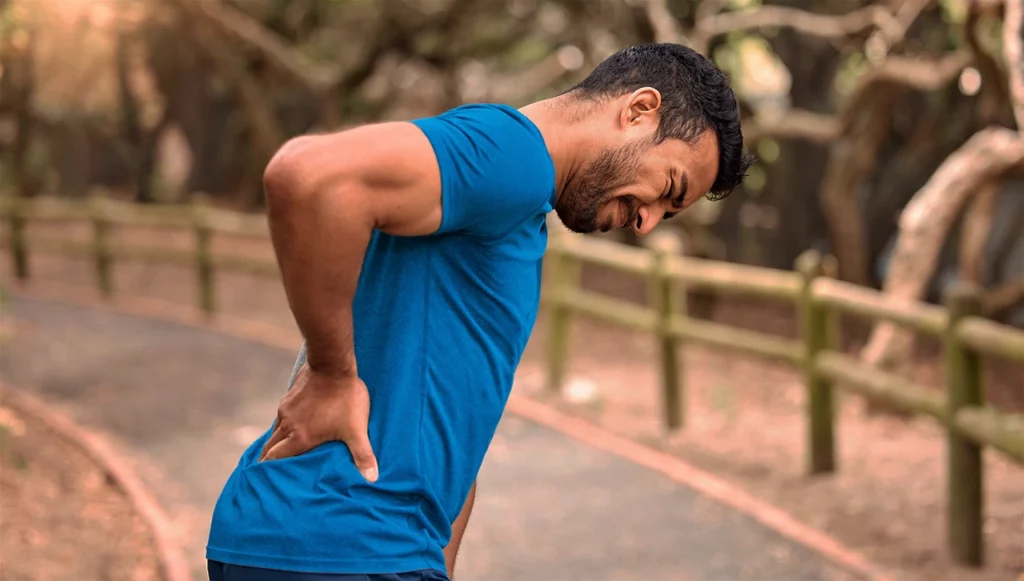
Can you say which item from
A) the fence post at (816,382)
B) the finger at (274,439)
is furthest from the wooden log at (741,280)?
the finger at (274,439)

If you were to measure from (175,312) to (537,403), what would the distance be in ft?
18.3

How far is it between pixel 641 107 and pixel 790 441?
22.8ft

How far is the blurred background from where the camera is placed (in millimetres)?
6008

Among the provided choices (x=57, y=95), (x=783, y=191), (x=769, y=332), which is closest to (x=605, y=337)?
(x=769, y=332)

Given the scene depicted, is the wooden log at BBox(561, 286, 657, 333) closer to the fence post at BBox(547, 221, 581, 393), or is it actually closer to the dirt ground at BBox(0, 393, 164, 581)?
the fence post at BBox(547, 221, 581, 393)

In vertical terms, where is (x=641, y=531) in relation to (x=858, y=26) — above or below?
below

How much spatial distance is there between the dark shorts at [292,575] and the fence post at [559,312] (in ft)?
24.8

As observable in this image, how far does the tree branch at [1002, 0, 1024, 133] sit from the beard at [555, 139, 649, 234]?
21.0 ft

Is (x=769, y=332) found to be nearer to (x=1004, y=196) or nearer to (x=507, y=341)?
(x=1004, y=196)

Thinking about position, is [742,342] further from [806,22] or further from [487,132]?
[487,132]

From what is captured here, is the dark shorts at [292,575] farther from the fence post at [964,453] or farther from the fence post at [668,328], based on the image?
the fence post at [668,328]

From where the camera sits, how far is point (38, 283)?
15.3 meters

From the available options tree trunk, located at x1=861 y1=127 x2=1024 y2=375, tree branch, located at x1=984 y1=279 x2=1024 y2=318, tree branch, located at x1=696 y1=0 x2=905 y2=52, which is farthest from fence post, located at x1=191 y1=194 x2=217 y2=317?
tree branch, located at x1=984 y1=279 x2=1024 y2=318

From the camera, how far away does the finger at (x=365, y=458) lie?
1702 millimetres
